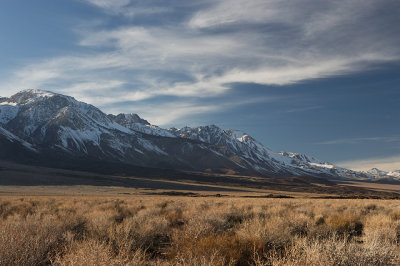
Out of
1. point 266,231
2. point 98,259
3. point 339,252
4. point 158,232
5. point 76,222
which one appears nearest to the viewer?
point 98,259

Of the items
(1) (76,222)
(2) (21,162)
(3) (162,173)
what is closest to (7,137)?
(2) (21,162)

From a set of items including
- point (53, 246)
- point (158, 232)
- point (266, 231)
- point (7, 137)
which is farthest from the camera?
point (7, 137)

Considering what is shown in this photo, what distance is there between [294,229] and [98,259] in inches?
316

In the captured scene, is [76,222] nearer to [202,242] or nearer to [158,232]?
[158,232]

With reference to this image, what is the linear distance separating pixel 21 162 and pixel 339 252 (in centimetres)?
18288

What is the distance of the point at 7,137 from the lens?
193500 mm

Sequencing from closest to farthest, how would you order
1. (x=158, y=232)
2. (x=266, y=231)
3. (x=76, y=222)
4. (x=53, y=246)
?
(x=53, y=246)
(x=266, y=231)
(x=158, y=232)
(x=76, y=222)

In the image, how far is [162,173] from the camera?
170375 millimetres

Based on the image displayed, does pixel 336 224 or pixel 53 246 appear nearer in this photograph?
pixel 53 246

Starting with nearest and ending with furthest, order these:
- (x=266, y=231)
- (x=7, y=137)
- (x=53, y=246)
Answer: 1. (x=53, y=246)
2. (x=266, y=231)
3. (x=7, y=137)

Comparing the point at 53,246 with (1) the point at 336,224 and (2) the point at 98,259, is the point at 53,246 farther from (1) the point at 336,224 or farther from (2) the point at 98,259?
(1) the point at 336,224

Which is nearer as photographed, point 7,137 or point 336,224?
point 336,224

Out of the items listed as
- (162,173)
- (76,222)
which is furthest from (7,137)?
(76,222)

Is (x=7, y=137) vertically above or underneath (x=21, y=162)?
above
